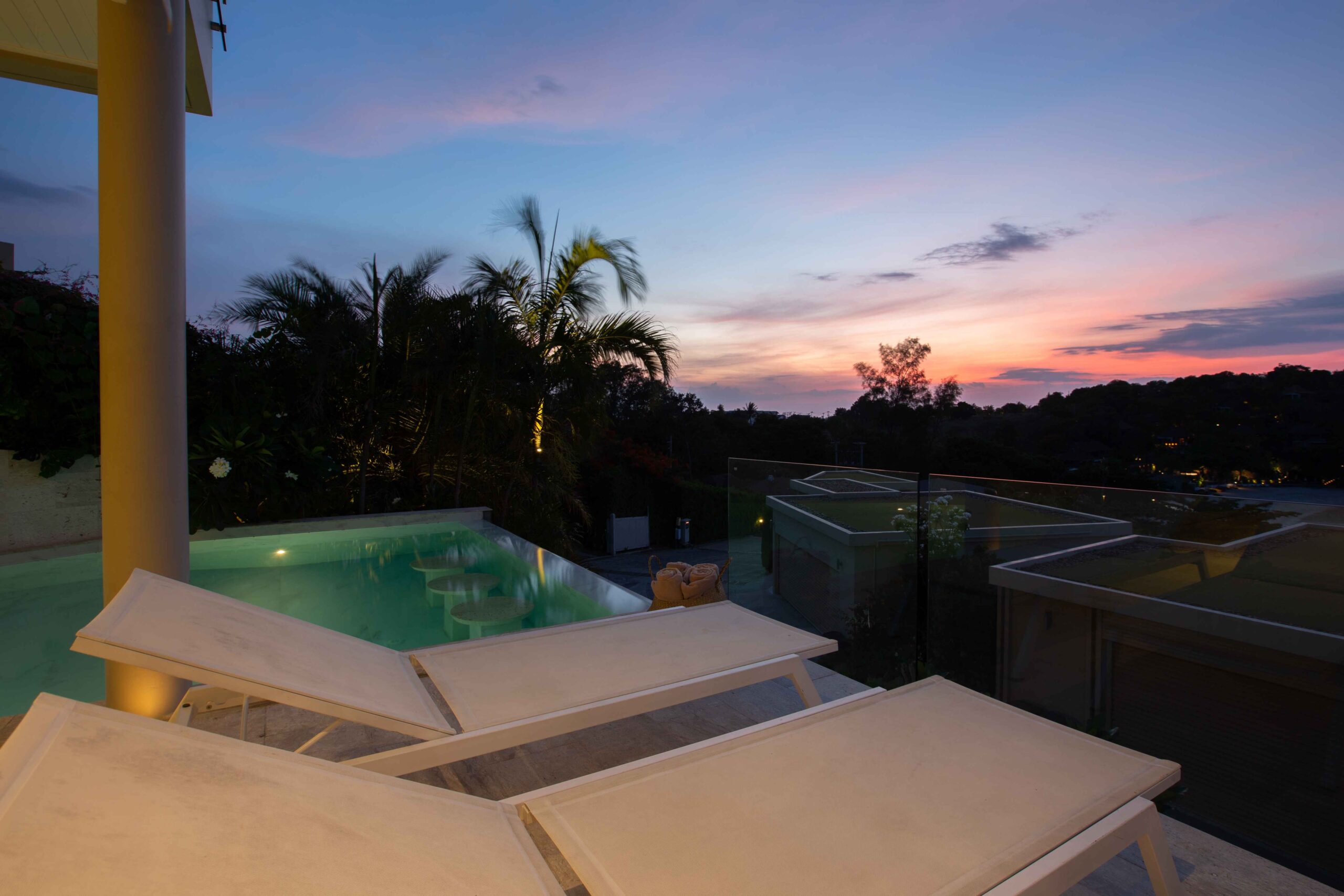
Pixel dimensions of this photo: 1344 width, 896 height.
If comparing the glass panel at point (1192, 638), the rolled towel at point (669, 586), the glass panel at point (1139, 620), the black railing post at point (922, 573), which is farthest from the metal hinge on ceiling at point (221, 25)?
the glass panel at point (1192, 638)

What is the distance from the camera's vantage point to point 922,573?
121 inches

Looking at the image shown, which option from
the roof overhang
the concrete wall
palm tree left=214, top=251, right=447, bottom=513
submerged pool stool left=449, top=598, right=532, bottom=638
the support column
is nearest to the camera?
the support column

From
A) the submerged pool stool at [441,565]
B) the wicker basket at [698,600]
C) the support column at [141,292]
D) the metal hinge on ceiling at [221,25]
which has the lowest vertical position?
the submerged pool stool at [441,565]

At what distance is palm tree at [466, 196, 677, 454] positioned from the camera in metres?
7.25

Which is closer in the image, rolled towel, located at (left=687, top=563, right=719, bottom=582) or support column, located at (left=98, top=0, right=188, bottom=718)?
support column, located at (left=98, top=0, right=188, bottom=718)

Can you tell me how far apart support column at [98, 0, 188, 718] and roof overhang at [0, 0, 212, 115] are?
5.34 feet

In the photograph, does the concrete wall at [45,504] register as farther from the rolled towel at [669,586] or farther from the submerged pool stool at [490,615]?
the rolled towel at [669,586]

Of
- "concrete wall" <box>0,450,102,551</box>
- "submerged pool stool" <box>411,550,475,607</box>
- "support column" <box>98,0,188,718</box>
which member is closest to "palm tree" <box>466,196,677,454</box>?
"submerged pool stool" <box>411,550,475,607</box>

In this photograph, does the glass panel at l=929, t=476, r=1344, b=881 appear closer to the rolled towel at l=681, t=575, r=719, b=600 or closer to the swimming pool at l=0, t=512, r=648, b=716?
the rolled towel at l=681, t=575, r=719, b=600

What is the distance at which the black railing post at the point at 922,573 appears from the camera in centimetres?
306

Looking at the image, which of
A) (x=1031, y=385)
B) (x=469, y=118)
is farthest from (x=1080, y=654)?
(x=1031, y=385)

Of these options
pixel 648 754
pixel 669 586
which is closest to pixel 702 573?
pixel 669 586

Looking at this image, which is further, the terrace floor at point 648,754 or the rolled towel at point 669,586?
the rolled towel at point 669,586

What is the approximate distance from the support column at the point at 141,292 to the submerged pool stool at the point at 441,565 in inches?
94.6
